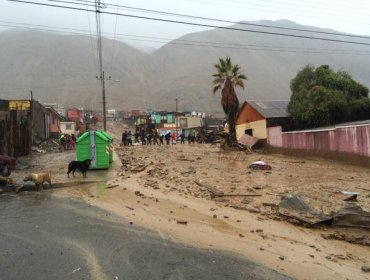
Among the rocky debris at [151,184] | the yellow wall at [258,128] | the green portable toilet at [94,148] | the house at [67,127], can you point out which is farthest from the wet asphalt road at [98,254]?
the house at [67,127]

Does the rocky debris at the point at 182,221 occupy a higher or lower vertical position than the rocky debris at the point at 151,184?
lower

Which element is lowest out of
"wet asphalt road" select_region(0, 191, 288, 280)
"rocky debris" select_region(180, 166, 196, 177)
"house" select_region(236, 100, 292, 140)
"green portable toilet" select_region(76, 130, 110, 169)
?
"wet asphalt road" select_region(0, 191, 288, 280)

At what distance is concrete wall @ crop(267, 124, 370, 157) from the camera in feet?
77.0

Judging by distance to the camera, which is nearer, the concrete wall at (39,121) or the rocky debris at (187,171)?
the rocky debris at (187,171)

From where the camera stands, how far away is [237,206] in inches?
432

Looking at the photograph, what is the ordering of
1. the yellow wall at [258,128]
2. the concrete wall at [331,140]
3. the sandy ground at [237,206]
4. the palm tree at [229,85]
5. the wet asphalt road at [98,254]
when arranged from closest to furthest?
the wet asphalt road at [98,254] < the sandy ground at [237,206] < the concrete wall at [331,140] < the palm tree at [229,85] < the yellow wall at [258,128]

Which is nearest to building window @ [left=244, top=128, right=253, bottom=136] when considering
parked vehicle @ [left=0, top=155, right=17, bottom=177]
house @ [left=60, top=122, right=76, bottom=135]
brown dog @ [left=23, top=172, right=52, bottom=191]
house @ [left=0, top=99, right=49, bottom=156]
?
house @ [left=0, top=99, right=49, bottom=156]

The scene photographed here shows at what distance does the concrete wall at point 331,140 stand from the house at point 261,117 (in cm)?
232

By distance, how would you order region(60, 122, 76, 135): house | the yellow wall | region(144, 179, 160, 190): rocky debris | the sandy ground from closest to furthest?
the sandy ground < region(144, 179, 160, 190): rocky debris < the yellow wall < region(60, 122, 76, 135): house

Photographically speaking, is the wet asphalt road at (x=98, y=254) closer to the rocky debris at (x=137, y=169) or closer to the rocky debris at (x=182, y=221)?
the rocky debris at (x=182, y=221)

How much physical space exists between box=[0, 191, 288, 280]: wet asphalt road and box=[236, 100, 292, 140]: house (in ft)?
95.0

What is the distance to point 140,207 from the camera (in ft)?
35.9

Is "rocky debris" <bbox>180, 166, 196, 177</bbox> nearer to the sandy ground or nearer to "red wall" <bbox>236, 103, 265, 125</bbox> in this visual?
the sandy ground

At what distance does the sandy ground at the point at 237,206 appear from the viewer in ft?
24.0
